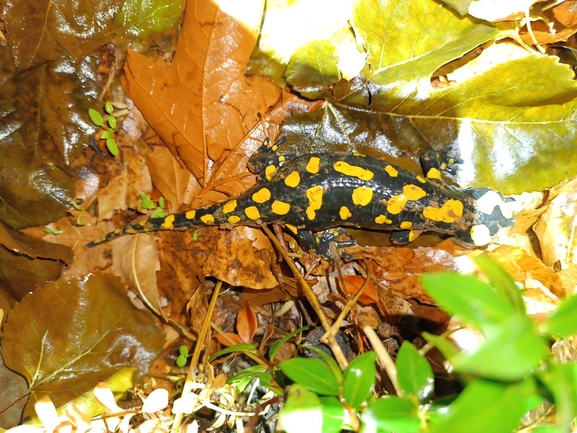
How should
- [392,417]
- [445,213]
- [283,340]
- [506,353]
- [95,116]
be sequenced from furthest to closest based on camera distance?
[95,116] → [445,213] → [283,340] → [392,417] → [506,353]

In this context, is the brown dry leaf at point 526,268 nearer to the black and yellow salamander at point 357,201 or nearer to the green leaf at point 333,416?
the black and yellow salamander at point 357,201

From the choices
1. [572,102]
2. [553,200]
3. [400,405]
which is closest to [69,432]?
[400,405]

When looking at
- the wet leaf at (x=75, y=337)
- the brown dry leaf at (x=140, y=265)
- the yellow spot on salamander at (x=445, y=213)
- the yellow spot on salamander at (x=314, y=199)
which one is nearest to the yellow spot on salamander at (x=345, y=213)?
the yellow spot on salamander at (x=314, y=199)

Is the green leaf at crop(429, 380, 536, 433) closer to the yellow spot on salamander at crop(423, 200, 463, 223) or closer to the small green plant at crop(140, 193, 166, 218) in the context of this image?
the yellow spot on salamander at crop(423, 200, 463, 223)

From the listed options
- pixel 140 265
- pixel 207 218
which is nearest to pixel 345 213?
pixel 207 218

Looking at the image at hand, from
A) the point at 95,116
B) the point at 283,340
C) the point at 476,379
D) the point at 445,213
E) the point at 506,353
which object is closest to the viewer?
the point at 506,353

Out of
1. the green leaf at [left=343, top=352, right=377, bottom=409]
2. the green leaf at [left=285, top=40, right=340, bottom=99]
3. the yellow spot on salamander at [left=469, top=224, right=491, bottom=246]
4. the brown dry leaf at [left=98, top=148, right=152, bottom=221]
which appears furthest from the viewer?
the brown dry leaf at [left=98, top=148, right=152, bottom=221]

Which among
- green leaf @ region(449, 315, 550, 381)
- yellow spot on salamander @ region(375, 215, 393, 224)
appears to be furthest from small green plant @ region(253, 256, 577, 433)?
yellow spot on salamander @ region(375, 215, 393, 224)

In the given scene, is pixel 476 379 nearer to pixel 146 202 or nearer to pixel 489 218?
pixel 489 218
